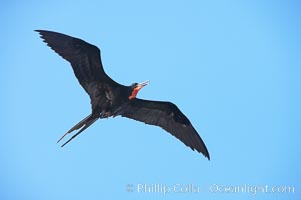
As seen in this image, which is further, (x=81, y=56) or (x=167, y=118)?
(x=167, y=118)

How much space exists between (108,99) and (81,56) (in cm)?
89

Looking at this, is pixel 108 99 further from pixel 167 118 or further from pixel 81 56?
pixel 167 118

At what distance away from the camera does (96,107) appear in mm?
10438

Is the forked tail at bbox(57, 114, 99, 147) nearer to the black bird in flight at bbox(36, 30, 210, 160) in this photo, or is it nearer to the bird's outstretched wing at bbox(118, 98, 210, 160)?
the black bird in flight at bbox(36, 30, 210, 160)

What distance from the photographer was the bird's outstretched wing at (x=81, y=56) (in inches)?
401

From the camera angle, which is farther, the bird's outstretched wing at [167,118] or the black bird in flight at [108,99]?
the bird's outstretched wing at [167,118]

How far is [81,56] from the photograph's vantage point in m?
10.3

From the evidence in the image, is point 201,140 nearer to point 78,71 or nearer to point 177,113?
point 177,113

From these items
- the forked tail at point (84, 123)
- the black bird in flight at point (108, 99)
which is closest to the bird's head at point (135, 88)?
the black bird in flight at point (108, 99)

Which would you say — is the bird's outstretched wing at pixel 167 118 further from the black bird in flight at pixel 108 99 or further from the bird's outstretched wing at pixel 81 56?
the bird's outstretched wing at pixel 81 56

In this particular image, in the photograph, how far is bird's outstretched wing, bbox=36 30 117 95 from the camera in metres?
10.2

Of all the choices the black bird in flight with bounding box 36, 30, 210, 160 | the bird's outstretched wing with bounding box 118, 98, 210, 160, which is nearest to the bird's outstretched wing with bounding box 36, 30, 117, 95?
the black bird in flight with bounding box 36, 30, 210, 160

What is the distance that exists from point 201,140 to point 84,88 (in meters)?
2.41

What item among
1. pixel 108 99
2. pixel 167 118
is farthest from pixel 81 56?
pixel 167 118
